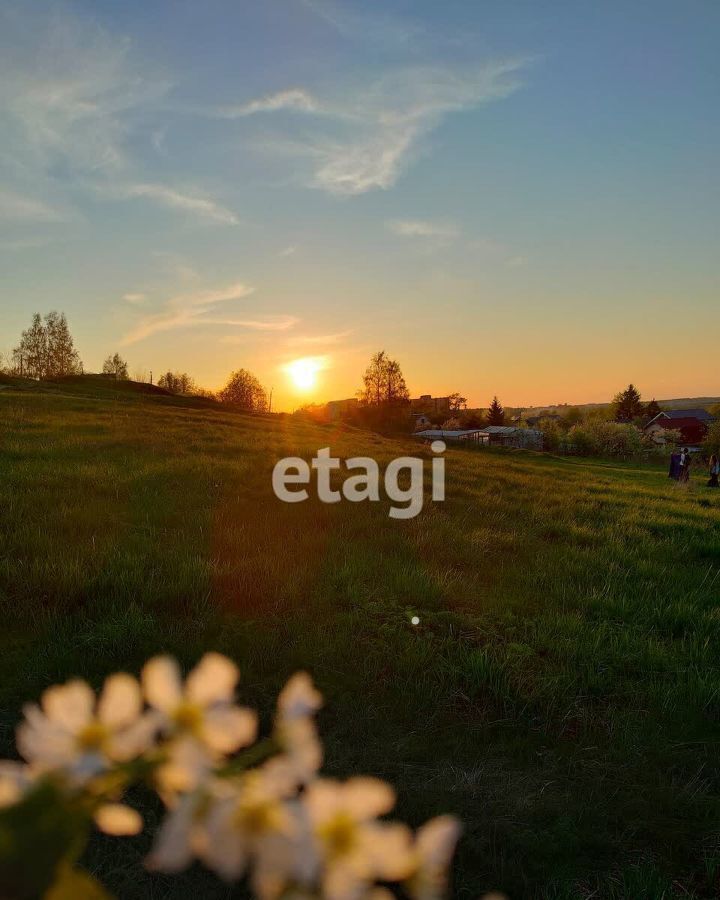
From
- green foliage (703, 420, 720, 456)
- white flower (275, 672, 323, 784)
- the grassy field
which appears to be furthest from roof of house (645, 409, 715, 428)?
white flower (275, 672, 323, 784)

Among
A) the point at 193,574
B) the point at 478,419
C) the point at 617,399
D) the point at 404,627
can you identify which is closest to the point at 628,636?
the point at 404,627

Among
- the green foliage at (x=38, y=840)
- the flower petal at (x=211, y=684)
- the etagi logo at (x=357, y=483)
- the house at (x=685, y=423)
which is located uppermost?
the house at (x=685, y=423)

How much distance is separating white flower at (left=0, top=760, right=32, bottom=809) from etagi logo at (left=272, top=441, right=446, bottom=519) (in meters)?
8.68

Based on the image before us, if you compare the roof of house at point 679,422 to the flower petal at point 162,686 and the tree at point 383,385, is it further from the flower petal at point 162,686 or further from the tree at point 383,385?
the flower petal at point 162,686

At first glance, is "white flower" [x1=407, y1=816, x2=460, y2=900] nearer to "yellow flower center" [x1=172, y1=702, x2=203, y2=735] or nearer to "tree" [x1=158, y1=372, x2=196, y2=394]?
"yellow flower center" [x1=172, y1=702, x2=203, y2=735]

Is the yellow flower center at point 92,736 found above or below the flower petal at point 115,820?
above

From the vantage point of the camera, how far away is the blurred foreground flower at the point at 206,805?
42 centimetres

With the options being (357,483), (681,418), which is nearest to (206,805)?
(357,483)

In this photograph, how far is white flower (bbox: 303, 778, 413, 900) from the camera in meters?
0.45

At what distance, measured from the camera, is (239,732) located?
0.51m

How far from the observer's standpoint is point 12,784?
0.44m

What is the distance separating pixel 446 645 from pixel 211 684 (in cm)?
491

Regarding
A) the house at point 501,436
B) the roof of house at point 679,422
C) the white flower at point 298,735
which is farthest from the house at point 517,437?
the white flower at point 298,735

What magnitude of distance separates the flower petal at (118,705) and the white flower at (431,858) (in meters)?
0.26
